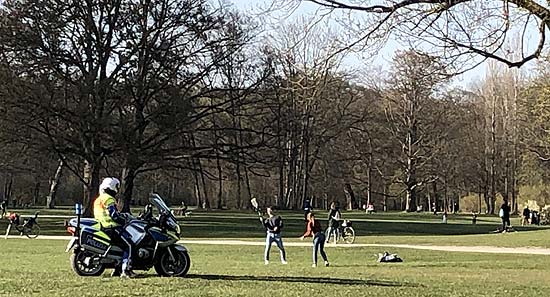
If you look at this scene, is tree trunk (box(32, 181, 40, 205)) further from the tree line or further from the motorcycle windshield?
the motorcycle windshield

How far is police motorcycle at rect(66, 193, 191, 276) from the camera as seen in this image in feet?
48.3

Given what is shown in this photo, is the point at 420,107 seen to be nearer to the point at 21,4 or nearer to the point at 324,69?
the point at 21,4

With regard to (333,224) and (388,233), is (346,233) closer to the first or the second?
(333,224)

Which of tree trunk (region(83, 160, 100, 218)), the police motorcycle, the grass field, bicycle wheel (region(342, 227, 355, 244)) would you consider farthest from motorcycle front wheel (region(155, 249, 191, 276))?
tree trunk (region(83, 160, 100, 218))

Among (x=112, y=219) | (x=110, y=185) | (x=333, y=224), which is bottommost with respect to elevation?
(x=112, y=219)

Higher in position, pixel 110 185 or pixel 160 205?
pixel 110 185

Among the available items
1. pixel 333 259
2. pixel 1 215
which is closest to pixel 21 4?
pixel 1 215

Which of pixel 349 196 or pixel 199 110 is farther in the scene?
pixel 349 196

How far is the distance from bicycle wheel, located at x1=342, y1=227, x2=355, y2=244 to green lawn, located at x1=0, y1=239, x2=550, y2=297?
7785 millimetres

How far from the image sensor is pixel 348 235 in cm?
3428

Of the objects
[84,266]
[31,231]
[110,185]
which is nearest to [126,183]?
[31,231]

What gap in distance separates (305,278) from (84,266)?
4098 millimetres

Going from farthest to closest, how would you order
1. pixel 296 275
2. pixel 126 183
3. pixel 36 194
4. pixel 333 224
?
1. pixel 36 194
2. pixel 126 183
3. pixel 333 224
4. pixel 296 275

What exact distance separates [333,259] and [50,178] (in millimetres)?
52380
